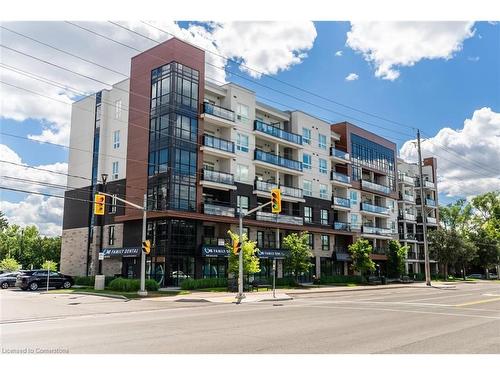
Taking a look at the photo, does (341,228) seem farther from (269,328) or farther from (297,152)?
(269,328)

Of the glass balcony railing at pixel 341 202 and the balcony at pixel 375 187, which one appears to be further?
the balcony at pixel 375 187

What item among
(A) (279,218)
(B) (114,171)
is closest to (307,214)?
(A) (279,218)

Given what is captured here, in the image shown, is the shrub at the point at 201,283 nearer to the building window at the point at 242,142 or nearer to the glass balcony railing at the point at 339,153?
the building window at the point at 242,142

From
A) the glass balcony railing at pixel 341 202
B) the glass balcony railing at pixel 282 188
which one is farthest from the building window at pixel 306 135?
the glass balcony railing at pixel 341 202

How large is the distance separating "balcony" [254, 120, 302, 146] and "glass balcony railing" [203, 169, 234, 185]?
730 centimetres

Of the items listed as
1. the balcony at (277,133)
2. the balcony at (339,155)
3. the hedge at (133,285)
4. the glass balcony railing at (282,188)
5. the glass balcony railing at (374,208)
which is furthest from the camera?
the glass balcony railing at (374,208)

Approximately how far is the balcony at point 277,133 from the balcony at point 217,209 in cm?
1016

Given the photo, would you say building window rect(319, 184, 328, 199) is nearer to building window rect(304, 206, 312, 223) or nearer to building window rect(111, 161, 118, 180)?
building window rect(304, 206, 312, 223)

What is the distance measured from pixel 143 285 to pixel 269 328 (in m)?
19.9

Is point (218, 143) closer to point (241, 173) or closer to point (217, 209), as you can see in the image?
point (241, 173)

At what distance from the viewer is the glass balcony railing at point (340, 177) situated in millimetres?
60094

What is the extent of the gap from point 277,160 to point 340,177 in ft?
41.2

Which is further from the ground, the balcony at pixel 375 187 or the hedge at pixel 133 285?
the balcony at pixel 375 187

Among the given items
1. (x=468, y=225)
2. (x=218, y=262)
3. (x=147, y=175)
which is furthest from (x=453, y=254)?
(x=147, y=175)
